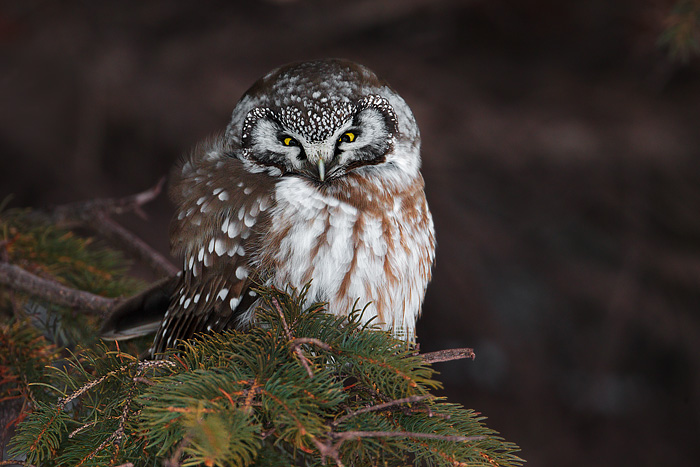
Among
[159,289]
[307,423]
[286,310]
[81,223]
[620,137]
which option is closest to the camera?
[307,423]

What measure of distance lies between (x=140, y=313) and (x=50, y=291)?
13.3 inches

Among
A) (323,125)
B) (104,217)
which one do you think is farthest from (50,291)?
(323,125)

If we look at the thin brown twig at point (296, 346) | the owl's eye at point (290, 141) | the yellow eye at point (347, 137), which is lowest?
the thin brown twig at point (296, 346)

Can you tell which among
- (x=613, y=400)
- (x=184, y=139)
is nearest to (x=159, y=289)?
(x=184, y=139)

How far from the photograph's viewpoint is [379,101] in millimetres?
1749

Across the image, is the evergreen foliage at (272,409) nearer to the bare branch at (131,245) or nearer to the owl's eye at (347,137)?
the owl's eye at (347,137)

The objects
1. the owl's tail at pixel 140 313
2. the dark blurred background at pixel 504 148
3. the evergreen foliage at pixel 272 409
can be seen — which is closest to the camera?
the evergreen foliage at pixel 272 409

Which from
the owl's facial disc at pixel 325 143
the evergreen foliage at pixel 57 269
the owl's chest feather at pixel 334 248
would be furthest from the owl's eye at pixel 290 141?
the evergreen foliage at pixel 57 269

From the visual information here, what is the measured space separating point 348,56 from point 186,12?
37.9 inches

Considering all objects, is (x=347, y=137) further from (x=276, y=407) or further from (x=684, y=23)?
(x=684, y=23)

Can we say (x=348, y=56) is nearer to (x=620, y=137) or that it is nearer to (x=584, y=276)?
(x=620, y=137)

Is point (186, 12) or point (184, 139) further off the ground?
point (186, 12)

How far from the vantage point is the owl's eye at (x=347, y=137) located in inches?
66.3

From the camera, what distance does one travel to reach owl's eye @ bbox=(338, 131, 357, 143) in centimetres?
168
